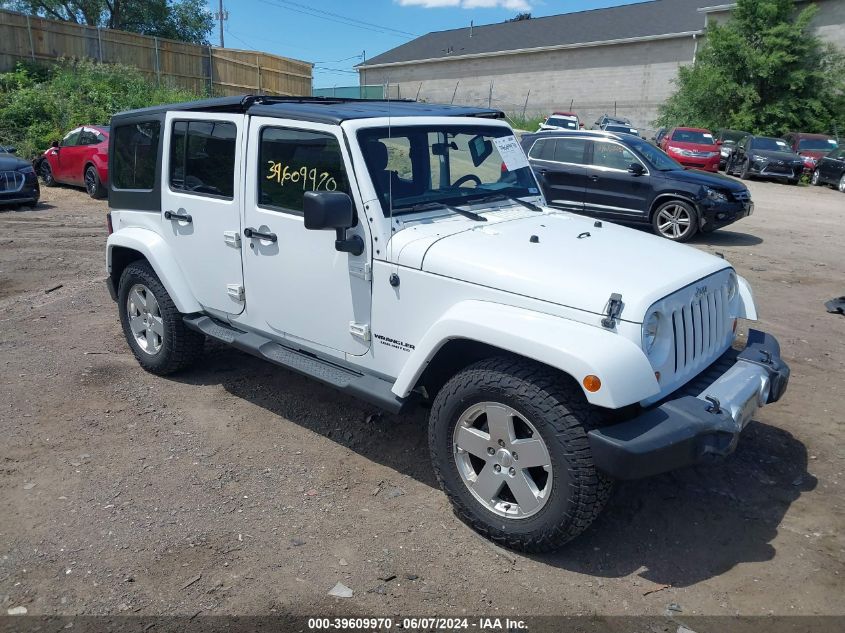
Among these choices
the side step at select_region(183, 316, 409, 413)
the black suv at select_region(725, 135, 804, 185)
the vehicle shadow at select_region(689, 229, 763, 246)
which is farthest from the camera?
the black suv at select_region(725, 135, 804, 185)

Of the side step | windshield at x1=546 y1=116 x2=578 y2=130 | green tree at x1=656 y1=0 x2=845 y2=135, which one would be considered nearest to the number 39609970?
the side step

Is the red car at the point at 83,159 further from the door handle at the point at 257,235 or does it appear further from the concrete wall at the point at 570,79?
the concrete wall at the point at 570,79

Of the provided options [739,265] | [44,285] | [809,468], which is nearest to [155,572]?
[809,468]

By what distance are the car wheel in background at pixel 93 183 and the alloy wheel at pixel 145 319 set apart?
1076 centimetres

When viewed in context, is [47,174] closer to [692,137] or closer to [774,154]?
[692,137]

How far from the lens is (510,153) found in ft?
15.3

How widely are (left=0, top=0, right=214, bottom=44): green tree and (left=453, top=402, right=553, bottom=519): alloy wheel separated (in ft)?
145

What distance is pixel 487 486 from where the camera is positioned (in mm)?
3455

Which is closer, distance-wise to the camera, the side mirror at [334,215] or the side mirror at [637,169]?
the side mirror at [334,215]

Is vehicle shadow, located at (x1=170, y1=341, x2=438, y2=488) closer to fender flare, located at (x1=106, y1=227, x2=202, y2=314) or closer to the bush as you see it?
fender flare, located at (x1=106, y1=227, x2=202, y2=314)

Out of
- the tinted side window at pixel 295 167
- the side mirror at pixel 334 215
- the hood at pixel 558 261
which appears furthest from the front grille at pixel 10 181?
the hood at pixel 558 261

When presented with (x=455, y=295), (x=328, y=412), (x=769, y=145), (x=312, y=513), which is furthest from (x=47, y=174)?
(x=769, y=145)

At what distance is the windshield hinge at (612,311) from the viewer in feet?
10.1

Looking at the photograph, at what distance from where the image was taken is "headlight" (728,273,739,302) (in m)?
4.06
